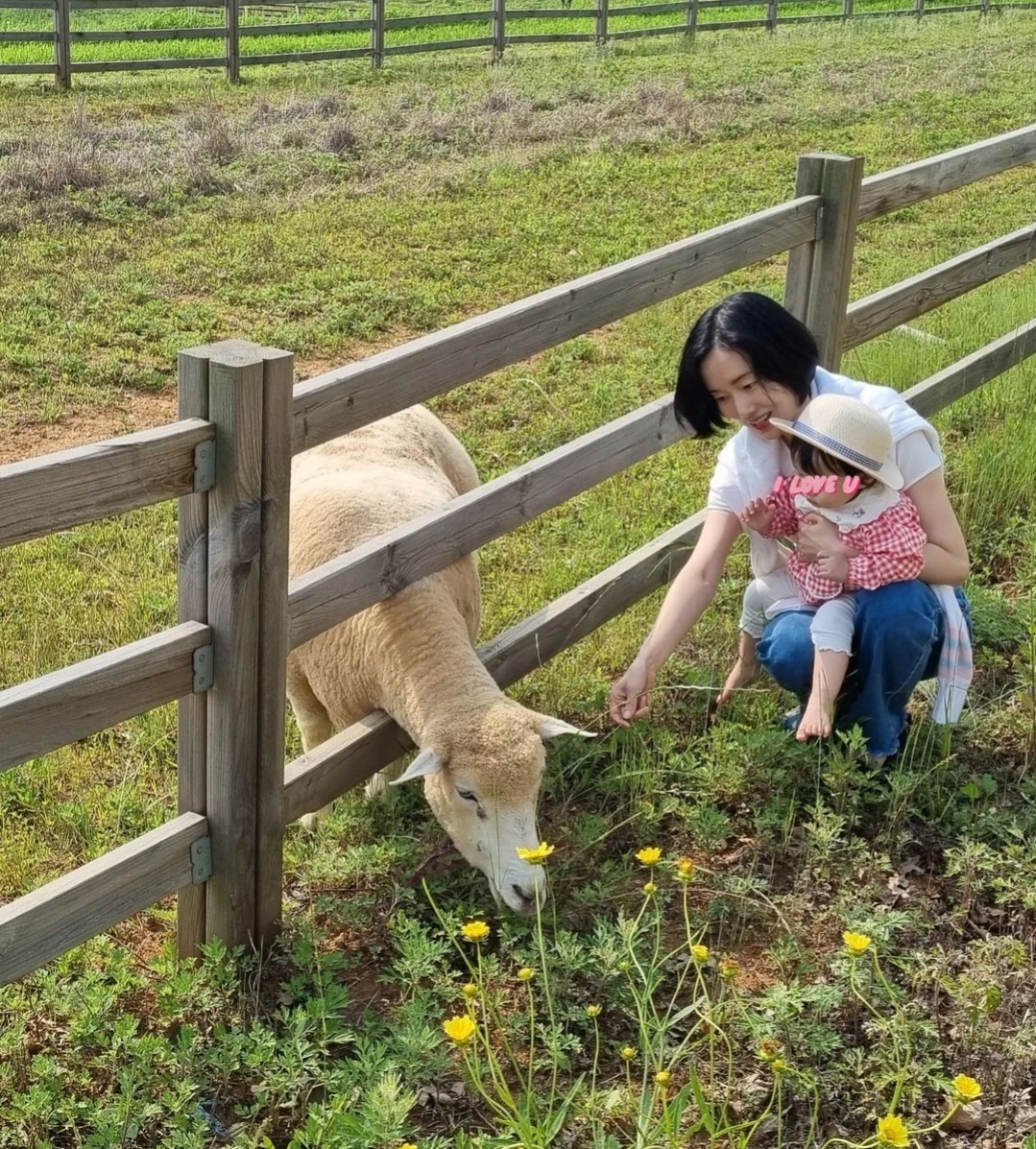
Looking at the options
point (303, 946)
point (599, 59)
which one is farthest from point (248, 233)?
point (599, 59)

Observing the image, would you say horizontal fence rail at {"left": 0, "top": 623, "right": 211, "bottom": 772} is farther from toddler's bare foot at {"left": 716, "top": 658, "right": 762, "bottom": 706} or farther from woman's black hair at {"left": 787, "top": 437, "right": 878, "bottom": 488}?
toddler's bare foot at {"left": 716, "top": 658, "right": 762, "bottom": 706}

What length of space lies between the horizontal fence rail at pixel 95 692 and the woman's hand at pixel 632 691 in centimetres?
117

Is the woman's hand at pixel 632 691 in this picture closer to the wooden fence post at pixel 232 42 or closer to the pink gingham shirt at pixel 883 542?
the pink gingham shirt at pixel 883 542

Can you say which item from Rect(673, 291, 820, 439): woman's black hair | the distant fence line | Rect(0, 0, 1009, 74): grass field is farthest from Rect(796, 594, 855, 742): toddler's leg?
Rect(0, 0, 1009, 74): grass field

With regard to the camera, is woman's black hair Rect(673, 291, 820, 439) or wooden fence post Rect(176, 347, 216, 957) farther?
woman's black hair Rect(673, 291, 820, 439)

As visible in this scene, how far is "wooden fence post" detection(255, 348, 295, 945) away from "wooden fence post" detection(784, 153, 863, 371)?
240 centimetres

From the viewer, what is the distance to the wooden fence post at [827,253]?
4594mm

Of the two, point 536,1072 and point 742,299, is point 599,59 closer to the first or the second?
point 742,299

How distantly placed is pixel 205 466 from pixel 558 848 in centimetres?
156

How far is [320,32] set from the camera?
21.1 meters

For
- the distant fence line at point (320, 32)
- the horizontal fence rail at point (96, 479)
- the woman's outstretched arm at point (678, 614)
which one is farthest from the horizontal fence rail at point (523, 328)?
the distant fence line at point (320, 32)

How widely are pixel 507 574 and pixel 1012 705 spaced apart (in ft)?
6.78

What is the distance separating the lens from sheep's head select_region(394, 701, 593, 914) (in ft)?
10.9

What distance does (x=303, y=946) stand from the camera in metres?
3.06
